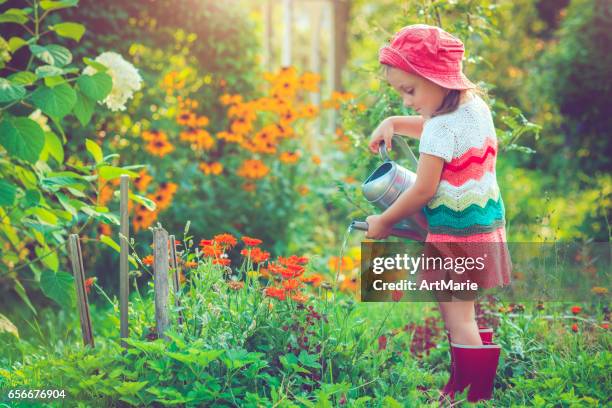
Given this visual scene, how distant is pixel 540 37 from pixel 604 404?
7782mm

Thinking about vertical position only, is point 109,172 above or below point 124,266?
above

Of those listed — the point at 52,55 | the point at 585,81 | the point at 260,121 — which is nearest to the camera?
the point at 52,55

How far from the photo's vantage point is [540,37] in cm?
921

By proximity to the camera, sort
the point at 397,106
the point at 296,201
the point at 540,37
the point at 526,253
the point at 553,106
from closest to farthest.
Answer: the point at 397,106
the point at 526,253
the point at 296,201
the point at 553,106
the point at 540,37

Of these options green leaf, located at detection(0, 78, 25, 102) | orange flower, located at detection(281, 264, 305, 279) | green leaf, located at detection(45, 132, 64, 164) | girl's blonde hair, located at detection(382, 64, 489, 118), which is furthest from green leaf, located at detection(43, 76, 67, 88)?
girl's blonde hair, located at detection(382, 64, 489, 118)

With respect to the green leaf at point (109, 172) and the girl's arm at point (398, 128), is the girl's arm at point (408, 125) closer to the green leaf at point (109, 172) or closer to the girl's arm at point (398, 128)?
the girl's arm at point (398, 128)

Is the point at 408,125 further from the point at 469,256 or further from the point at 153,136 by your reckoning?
the point at 153,136

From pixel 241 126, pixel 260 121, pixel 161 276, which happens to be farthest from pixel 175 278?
pixel 260 121

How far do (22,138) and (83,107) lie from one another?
27 centimetres

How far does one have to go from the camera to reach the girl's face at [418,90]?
221 centimetres

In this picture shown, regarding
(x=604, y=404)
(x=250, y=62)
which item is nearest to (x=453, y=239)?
(x=604, y=404)

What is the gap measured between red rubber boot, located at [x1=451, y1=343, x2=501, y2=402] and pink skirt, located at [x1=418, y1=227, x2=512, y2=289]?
0.70ft

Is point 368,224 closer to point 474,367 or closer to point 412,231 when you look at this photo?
point 412,231

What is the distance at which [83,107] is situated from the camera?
8.91ft
